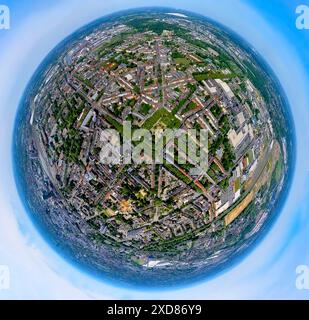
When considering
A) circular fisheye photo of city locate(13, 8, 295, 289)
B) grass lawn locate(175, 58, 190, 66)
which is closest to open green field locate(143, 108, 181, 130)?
circular fisheye photo of city locate(13, 8, 295, 289)

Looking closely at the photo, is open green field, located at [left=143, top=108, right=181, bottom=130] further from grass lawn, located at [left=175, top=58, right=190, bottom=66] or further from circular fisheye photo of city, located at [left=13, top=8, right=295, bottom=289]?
grass lawn, located at [left=175, top=58, right=190, bottom=66]

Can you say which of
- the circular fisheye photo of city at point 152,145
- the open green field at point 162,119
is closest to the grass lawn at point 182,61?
the circular fisheye photo of city at point 152,145

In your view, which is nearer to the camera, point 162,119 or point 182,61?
point 162,119

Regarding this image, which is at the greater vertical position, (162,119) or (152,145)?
(162,119)

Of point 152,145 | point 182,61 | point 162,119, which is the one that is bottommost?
point 152,145

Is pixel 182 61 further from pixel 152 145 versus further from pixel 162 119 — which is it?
pixel 152 145

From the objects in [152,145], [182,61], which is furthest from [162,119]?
[182,61]

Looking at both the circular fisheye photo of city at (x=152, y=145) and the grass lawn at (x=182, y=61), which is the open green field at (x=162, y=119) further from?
the grass lawn at (x=182, y=61)

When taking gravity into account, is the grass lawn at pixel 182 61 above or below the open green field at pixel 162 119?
above

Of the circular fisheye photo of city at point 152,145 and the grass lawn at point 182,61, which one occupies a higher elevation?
the grass lawn at point 182,61

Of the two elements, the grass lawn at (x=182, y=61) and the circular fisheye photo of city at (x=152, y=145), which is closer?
the circular fisheye photo of city at (x=152, y=145)
